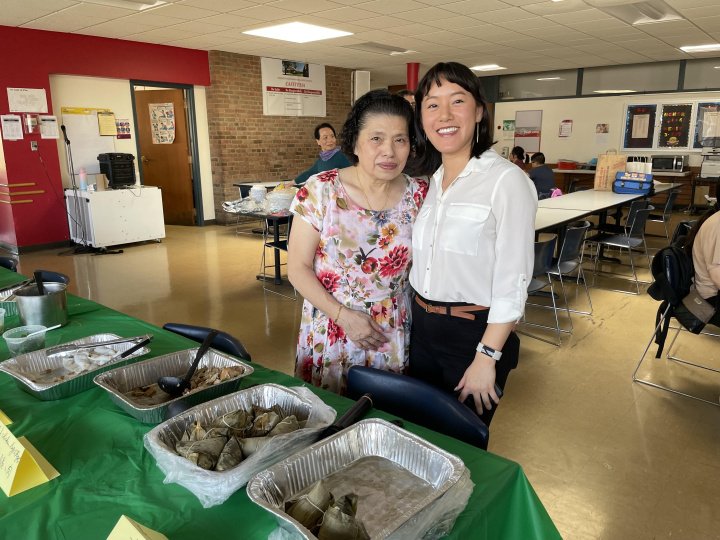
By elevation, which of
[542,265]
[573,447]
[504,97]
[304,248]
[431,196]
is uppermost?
[504,97]

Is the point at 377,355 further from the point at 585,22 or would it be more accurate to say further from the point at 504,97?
the point at 504,97

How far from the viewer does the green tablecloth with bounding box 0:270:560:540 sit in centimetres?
95

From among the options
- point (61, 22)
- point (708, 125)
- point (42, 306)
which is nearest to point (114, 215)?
point (61, 22)

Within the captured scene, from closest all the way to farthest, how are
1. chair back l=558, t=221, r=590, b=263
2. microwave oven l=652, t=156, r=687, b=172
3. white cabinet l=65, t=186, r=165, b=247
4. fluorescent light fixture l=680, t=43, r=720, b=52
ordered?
chair back l=558, t=221, r=590, b=263, white cabinet l=65, t=186, r=165, b=247, fluorescent light fixture l=680, t=43, r=720, b=52, microwave oven l=652, t=156, r=687, b=172

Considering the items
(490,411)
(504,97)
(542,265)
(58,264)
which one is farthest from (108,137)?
(504,97)

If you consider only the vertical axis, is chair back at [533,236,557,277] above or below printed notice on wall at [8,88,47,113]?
below

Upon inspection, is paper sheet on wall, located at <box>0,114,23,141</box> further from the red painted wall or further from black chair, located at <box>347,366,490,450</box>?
black chair, located at <box>347,366,490,450</box>

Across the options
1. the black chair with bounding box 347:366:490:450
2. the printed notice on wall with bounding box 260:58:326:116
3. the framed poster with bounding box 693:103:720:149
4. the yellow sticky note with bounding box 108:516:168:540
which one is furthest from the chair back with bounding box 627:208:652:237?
the framed poster with bounding box 693:103:720:149

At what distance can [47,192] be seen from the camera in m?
7.29

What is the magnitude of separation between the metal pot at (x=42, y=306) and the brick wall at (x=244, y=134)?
305 inches

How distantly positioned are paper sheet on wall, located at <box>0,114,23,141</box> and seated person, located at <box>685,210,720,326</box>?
295 inches

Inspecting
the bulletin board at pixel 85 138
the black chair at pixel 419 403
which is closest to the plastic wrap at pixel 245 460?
the black chair at pixel 419 403

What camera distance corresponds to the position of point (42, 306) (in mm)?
1852

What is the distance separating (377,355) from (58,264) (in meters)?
5.99
